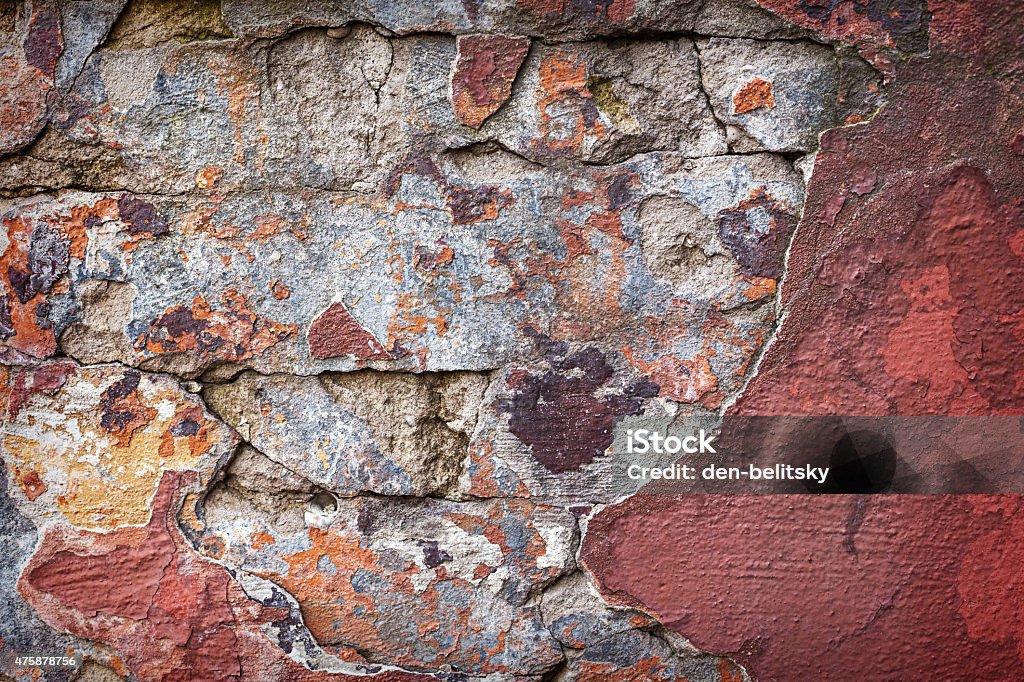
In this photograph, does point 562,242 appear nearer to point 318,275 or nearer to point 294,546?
point 318,275

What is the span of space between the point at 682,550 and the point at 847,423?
33 cm

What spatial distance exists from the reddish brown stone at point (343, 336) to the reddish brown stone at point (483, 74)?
0.39 meters

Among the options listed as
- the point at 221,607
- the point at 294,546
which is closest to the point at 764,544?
the point at 294,546

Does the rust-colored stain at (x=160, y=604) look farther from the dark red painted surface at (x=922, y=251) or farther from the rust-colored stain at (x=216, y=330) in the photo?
the dark red painted surface at (x=922, y=251)

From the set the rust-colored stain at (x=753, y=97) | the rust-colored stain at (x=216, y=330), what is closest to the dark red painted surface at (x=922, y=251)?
the rust-colored stain at (x=753, y=97)

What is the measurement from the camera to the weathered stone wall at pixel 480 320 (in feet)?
3.40

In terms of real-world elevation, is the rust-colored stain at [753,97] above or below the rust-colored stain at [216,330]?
above

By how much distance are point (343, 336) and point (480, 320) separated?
23 centimetres

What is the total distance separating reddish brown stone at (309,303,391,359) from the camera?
1124 mm

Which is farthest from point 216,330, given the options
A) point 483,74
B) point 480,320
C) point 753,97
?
point 753,97

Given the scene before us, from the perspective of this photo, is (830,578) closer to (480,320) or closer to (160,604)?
(480,320)

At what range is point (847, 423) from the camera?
105 centimetres

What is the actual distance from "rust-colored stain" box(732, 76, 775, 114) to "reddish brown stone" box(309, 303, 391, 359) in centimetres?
71

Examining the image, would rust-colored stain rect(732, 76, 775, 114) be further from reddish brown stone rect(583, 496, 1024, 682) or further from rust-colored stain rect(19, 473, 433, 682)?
rust-colored stain rect(19, 473, 433, 682)
